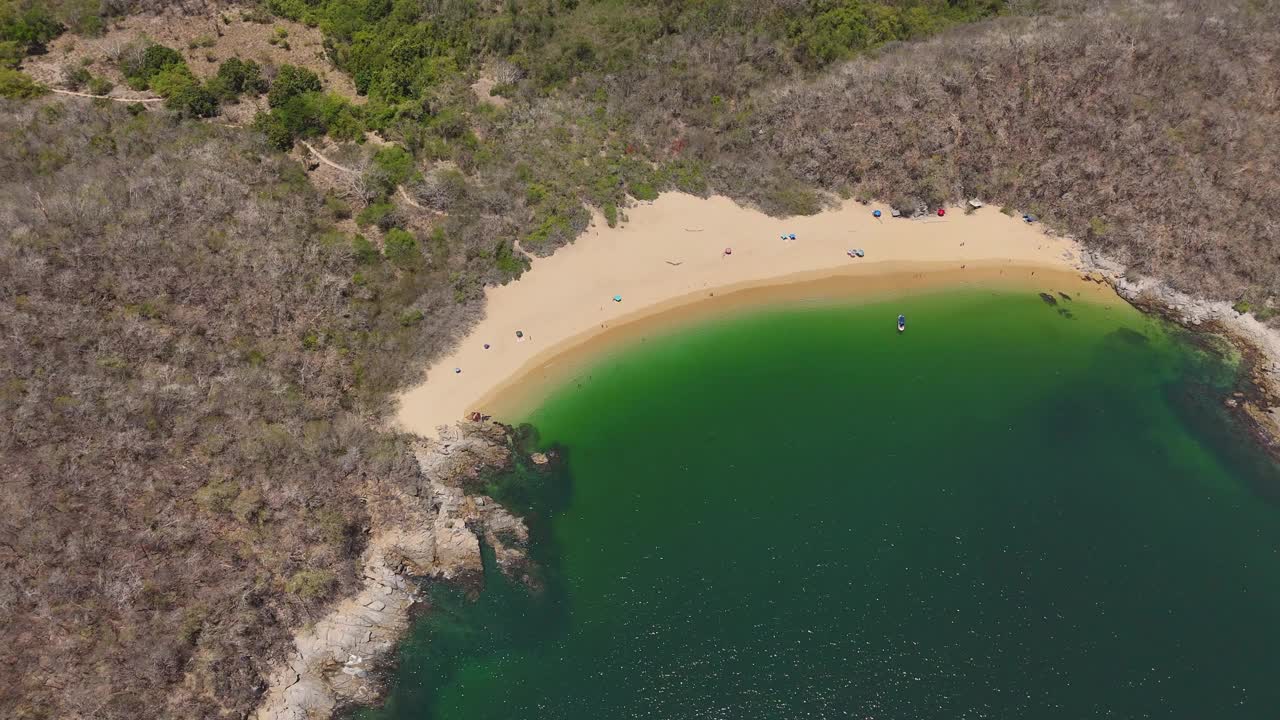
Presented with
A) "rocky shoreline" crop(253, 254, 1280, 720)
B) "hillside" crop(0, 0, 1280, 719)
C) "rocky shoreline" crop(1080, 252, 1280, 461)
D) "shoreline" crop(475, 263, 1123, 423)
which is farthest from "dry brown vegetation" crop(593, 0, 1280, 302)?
"rocky shoreline" crop(253, 254, 1280, 720)

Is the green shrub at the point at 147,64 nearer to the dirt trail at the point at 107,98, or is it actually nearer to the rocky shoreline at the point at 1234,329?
the dirt trail at the point at 107,98

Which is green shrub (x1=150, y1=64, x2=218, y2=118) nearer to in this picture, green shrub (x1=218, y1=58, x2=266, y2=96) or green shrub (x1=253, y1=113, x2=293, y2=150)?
green shrub (x1=218, y1=58, x2=266, y2=96)

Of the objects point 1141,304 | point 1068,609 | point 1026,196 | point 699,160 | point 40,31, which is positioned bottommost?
point 1068,609

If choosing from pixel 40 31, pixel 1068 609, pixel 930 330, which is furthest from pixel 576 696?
pixel 40 31

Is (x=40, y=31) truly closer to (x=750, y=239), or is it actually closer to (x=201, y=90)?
(x=201, y=90)

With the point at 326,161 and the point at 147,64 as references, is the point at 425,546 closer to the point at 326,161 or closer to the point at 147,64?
the point at 326,161

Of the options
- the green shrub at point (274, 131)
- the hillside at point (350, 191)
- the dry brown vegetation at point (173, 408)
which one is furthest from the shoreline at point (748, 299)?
the green shrub at point (274, 131)

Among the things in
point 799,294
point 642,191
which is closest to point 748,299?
point 799,294
